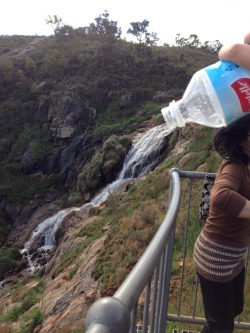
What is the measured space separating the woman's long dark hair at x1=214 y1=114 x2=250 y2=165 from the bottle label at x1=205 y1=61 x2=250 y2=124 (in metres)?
0.34

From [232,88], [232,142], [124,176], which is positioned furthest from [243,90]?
[124,176]

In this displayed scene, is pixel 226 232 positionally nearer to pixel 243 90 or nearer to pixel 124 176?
pixel 243 90

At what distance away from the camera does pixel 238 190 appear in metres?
1.99

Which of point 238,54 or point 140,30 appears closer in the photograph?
point 238,54

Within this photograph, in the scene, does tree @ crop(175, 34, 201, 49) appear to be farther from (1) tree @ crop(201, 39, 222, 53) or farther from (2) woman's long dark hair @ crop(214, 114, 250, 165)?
(2) woman's long dark hair @ crop(214, 114, 250, 165)

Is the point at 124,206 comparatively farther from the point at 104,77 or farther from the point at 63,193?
the point at 104,77

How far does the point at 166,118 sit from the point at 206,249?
0.81 metres

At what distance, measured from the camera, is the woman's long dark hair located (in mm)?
1918

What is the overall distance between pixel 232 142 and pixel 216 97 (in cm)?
46

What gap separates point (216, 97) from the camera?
155 centimetres

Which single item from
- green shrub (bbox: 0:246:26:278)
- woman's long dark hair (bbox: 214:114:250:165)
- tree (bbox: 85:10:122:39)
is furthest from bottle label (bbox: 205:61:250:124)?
tree (bbox: 85:10:122:39)

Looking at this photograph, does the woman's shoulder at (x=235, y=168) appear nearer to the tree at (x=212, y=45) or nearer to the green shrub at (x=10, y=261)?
the green shrub at (x=10, y=261)

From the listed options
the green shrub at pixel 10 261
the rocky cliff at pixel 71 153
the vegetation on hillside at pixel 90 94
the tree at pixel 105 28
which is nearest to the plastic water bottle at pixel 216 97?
the rocky cliff at pixel 71 153

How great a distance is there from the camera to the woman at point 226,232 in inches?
74.2
